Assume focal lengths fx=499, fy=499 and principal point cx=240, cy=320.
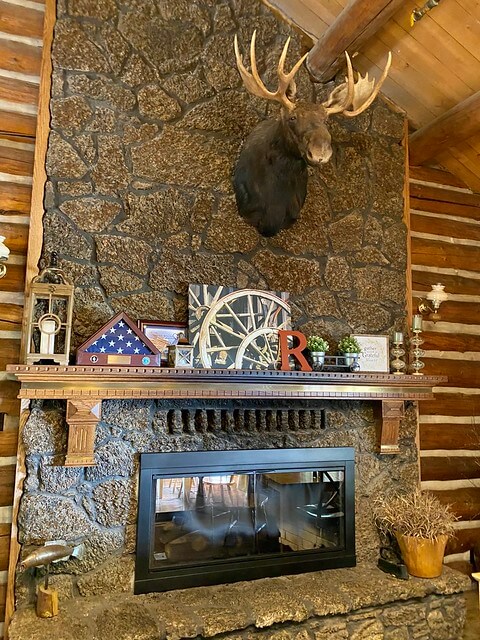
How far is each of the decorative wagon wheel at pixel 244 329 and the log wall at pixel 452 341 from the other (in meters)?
1.43

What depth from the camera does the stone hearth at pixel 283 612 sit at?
233 cm

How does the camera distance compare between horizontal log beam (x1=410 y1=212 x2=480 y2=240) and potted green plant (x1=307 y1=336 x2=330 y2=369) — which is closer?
potted green plant (x1=307 y1=336 x2=330 y2=369)

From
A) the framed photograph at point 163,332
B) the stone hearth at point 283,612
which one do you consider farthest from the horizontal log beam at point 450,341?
the framed photograph at point 163,332

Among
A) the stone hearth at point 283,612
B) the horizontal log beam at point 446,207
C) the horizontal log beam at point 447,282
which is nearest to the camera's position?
the stone hearth at point 283,612

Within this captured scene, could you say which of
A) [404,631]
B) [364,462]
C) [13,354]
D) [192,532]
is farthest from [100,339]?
[404,631]

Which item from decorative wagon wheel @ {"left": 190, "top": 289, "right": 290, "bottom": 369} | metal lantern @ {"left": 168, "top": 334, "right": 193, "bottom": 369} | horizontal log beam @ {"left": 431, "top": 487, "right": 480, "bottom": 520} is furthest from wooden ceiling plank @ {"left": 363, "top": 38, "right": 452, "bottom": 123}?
horizontal log beam @ {"left": 431, "top": 487, "right": 480, "bottom": 520}

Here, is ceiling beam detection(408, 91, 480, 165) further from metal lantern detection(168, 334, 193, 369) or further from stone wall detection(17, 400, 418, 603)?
metal lantern detection(168, 334, 193, 369)

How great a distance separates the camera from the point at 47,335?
2.56m

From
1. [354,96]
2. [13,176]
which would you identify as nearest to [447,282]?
[354,96]

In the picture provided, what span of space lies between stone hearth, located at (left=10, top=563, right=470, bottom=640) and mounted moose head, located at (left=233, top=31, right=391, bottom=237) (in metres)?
2.13

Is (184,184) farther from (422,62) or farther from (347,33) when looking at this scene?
(422,62)

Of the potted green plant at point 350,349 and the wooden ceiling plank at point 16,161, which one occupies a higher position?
the wooden ceiling plank at point 16,161

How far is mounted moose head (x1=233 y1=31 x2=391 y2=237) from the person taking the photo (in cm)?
278

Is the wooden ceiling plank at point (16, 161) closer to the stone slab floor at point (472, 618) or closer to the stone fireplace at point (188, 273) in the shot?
the stone fireplace at point (188, 273)
